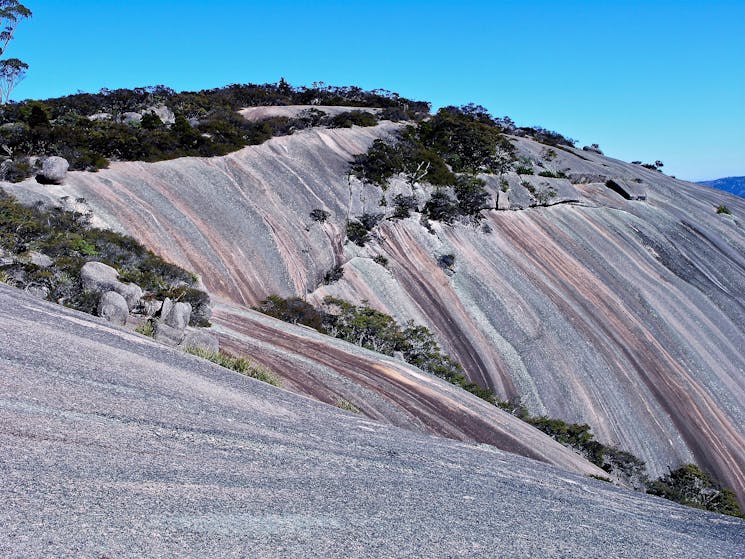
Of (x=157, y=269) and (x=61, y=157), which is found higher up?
(x=61, y=157)

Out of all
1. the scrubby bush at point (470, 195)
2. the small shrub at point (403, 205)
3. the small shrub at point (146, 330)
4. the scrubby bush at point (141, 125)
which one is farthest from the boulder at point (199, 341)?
the scrubby bush at point (470, 195)

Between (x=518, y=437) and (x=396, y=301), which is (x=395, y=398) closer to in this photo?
(x=518, y=437)

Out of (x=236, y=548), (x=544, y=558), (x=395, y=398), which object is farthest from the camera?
(x=395, y=398)

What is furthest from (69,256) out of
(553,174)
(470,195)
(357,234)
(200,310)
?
(553,174)

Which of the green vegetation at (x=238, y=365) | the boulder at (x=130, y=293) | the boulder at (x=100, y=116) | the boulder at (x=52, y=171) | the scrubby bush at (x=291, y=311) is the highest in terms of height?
the boulder at (x=100, y=116)

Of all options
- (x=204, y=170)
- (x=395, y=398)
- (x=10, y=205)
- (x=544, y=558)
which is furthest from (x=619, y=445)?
(x=10, y=205)

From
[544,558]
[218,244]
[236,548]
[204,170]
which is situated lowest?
[236,548]

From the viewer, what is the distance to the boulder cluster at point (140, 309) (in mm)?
12896

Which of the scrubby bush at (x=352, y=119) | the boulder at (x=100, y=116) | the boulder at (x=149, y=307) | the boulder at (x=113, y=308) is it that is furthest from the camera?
the scrubby bush at (x=352, y=119)

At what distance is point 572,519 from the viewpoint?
732 cm

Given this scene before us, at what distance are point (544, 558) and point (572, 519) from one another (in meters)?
1.73

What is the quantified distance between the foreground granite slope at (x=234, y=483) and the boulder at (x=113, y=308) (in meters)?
2.30

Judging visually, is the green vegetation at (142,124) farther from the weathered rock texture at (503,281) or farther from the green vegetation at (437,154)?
the green vegetation at (437,154)

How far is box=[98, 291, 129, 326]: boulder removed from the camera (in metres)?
12.8
